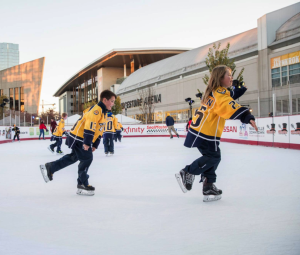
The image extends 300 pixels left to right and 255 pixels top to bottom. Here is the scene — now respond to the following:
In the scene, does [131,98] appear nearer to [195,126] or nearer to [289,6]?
[289,6]

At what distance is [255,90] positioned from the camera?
2780 cm

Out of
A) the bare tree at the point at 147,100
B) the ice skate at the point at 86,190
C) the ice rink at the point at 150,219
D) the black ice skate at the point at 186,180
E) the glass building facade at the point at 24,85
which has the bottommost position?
the ice rink at the point at 150,219

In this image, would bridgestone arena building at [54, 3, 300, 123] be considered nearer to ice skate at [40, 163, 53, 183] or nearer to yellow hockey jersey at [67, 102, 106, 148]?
yellow hockey jersey at [67, 102, 106, 148]

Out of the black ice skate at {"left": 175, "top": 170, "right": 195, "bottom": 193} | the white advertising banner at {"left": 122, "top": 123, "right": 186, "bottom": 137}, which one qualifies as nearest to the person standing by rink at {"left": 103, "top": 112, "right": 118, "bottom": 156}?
the black ice skate at {"left": 175, "top": 170, "right": 195, "bottom": 193}

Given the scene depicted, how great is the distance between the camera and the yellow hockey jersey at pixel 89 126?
3.72 metres

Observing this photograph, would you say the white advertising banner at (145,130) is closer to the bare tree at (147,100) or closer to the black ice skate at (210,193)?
the bare tree at (147,100)

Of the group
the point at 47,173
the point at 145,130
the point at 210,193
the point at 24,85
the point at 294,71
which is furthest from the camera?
the point at 24,85

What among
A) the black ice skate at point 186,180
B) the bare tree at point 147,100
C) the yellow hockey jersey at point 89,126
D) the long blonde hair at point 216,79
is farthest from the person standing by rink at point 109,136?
the bare tree at point 147,100

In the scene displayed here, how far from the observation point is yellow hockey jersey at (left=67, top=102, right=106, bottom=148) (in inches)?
147

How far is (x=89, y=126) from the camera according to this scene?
12.2 ft

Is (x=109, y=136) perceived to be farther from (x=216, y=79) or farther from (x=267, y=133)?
(x=216, y=79)

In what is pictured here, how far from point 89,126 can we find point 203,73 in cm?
3245

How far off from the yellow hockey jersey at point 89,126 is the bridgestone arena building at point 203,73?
885 cm

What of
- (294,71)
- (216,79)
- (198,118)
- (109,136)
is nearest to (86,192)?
(198,118)
